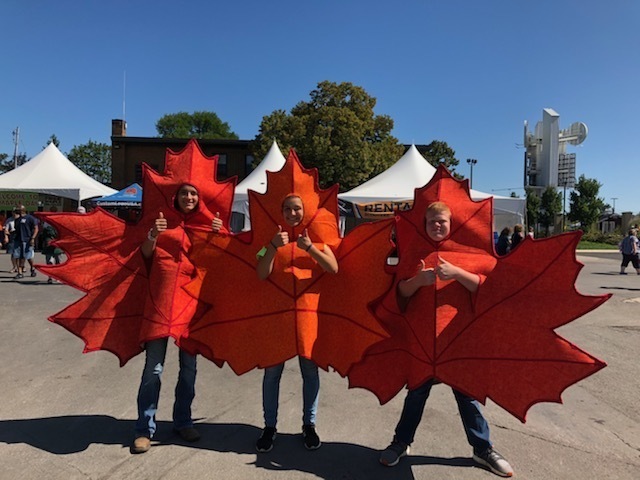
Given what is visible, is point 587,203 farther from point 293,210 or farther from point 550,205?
point 293,210

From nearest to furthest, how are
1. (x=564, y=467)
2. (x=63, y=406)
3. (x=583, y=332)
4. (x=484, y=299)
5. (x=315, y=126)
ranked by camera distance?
(x=484, y=299) → (x=564, y=467) → (x=63, y=406) → (x=583, y=332) → (x=315, y=126)

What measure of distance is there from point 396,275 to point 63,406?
10.0 feet

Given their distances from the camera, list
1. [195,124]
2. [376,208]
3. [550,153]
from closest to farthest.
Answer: [376,208] → [550,153] → [195,124]

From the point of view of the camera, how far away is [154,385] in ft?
10.0

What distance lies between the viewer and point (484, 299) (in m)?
2.76

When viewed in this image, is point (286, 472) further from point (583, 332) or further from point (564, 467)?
point (583, 332)

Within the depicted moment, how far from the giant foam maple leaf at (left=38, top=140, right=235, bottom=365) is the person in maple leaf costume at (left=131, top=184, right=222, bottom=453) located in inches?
0.4

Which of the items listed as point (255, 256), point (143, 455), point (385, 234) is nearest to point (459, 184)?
point (385, 234)

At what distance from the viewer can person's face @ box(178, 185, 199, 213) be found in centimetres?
319

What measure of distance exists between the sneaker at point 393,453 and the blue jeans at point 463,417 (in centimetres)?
4

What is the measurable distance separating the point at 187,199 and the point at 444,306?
1.89 metres

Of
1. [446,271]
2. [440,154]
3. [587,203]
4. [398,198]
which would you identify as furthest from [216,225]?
[587,203]

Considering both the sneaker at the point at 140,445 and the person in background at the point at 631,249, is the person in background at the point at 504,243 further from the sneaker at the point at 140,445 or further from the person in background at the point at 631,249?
the sneaker at the point at 140,445

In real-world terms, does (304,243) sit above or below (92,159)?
below
